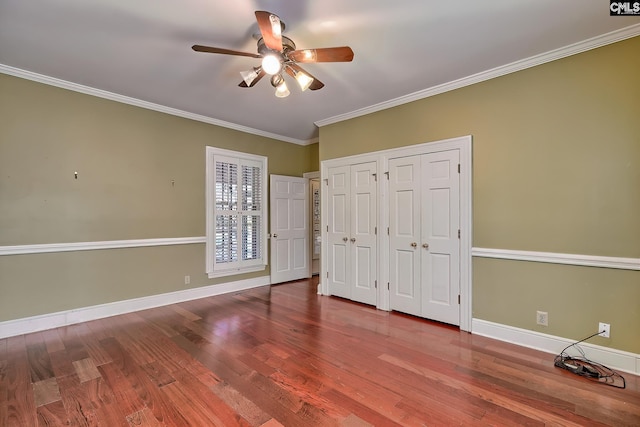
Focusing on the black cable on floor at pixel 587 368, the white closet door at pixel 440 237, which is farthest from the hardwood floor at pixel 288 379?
the white closet door at pixel 440 237

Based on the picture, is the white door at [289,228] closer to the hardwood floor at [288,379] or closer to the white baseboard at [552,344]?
the hardwood floor at [288,379]

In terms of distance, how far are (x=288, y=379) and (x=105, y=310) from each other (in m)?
2.74

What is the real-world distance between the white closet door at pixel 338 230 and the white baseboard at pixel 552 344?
72.7 inches

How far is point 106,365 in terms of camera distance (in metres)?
2.47

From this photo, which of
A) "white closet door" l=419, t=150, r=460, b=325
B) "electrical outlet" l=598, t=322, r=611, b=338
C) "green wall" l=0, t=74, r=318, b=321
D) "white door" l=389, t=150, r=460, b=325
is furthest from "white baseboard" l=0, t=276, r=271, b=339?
"electrical outlet" l=598, t=322, r=611, b=338

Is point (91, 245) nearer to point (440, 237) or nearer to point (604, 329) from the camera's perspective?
point (440, 237)

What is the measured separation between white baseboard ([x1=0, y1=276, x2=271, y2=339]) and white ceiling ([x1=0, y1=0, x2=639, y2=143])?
265cm

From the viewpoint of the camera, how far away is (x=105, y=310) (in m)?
3.59

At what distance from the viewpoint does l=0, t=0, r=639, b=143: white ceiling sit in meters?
2.12

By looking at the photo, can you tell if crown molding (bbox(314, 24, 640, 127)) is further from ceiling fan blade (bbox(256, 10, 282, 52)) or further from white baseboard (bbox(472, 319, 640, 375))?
white baseboard (bbox(472, 319, 640, 375))

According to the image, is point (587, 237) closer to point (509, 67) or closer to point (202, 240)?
point (509, 67)

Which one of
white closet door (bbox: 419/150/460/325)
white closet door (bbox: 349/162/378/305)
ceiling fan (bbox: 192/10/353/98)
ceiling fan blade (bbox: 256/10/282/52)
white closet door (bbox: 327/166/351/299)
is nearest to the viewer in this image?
ceiling fan blade (bbox: 256/10/282/52)

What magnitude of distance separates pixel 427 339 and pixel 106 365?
296 cm

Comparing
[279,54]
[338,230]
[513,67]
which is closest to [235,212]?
[338,230]
